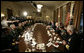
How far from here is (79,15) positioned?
2996 millimetres

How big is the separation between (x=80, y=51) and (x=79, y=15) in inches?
63.9

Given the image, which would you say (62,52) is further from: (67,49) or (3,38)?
(3,38)

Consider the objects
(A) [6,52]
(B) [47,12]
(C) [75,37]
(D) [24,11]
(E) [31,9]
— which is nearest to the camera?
(A) [6,52]

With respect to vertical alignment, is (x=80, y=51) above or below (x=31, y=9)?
below

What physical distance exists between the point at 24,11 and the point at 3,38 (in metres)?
7.68

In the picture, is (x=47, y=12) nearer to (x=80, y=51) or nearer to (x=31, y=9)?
(x=31, y=9)

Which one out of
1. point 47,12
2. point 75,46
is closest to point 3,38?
point 75,46

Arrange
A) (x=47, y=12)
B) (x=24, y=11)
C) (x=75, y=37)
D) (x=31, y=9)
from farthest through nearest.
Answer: (x=47, y=12)
(x=31, y=9)
(x=24, y=11)
(x=75, y=37)

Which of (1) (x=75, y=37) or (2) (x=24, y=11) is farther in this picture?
(2) (x=24, y=11)

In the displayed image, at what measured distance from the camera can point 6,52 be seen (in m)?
1.77

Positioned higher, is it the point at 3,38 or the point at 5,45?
the point at 3,38

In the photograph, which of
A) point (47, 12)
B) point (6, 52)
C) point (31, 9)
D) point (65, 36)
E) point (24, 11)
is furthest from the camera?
point (47, 12)

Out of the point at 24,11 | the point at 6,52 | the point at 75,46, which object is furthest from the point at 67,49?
the point at 24,11

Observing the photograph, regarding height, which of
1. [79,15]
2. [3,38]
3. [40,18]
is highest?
[79,15]
